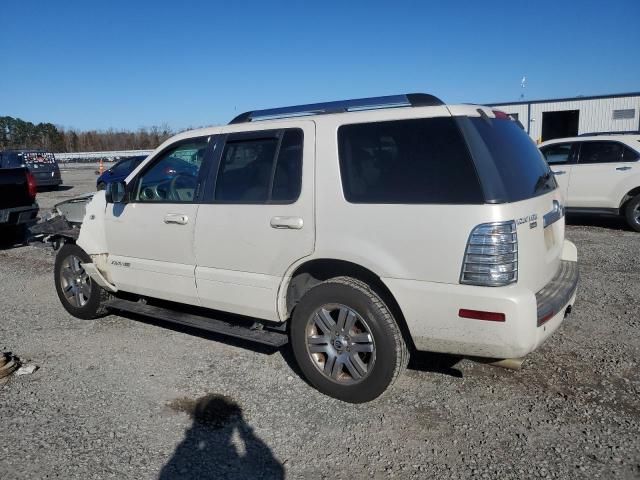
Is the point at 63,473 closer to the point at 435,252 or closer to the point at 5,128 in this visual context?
the point at 435,252

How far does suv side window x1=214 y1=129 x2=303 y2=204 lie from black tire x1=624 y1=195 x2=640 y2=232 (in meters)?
7.95

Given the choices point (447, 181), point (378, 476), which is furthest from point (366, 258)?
point (378, 476)

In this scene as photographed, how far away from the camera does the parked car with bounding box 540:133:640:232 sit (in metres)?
9.34

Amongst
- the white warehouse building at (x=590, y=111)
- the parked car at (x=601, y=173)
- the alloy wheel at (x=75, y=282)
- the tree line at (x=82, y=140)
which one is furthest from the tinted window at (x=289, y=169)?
the tree line at (x=82, y=140)

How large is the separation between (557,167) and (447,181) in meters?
8.00

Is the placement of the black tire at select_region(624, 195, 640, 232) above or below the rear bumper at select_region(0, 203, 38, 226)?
below

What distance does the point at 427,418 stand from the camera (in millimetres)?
3381

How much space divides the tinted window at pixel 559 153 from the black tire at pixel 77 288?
28.1ft

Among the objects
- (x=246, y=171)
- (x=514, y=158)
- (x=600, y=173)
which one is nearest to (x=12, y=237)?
(x=246, y=171)

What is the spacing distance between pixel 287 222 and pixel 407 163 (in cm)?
91

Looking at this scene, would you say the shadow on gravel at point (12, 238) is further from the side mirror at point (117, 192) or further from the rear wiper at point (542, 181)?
the rear wiper at point (542, 181)

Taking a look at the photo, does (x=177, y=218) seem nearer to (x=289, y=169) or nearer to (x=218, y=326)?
(x=218, y=326)

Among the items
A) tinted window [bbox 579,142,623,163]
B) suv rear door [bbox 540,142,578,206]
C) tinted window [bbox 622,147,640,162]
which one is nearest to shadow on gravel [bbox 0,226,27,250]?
suv rear door [bbox 540,142,578,206]

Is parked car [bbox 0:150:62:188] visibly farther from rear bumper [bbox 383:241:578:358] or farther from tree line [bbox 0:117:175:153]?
tree line [bbox 0:117:175:153]
